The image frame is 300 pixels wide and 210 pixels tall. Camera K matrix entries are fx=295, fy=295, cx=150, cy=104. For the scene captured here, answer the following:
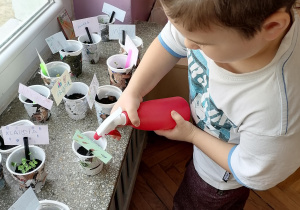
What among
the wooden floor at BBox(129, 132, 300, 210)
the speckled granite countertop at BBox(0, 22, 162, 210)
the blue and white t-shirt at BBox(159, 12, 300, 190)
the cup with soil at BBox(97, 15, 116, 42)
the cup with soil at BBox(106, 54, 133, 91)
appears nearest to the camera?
the blue and white t-shirt at BBox(159, 12, 300, 190)

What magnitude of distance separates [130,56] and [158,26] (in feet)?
1.29

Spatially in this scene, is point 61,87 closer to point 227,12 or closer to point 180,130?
point 180,130

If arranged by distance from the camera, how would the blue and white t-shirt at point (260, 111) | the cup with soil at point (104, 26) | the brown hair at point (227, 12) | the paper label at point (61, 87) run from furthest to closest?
the cup with soil at point (104, 26), the paper label at point (61, 87), the blue and white t-shirt at point (260, 111), the brown hair at point (227, 12)

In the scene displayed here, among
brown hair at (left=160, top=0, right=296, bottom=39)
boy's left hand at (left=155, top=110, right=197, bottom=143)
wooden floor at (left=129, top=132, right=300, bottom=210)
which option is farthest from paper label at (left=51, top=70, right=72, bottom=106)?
wooden floor at (left=129, top=132, right=300, bottom=210)

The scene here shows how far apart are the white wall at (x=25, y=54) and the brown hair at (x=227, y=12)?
0.54 metres

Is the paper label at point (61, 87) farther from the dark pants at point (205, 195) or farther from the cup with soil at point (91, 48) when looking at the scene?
the dark pants at point (205, 195)

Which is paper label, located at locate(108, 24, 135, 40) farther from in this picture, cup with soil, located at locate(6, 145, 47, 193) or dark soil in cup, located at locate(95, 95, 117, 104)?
cup with soil, located at locate(6, 145, 47, 193)

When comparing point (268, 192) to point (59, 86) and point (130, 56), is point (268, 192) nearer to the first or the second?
point (130, 56)

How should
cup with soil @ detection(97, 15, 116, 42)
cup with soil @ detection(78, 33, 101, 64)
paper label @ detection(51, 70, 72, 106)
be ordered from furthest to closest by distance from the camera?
cup with soil @ detection(97, 15, 116, 42) → cup with soil @ detection(78, 33, 101, 64) → paper label @ detection(51, 70, 72, 106)

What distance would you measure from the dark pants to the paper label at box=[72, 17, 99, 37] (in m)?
0.55

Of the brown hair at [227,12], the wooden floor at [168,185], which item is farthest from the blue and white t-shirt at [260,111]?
the wooden floor at [168,185]

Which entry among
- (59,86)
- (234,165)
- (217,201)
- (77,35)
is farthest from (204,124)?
(77,35)

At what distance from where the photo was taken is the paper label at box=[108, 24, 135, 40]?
983 mm

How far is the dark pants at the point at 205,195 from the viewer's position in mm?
824
